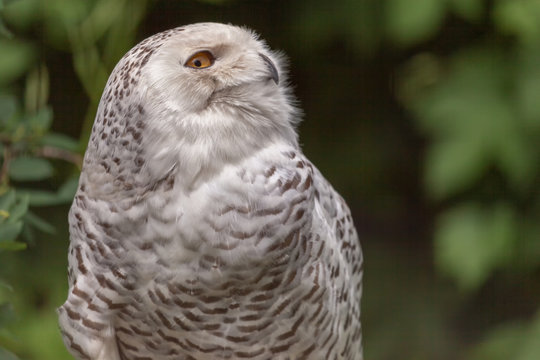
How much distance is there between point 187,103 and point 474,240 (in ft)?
5.45

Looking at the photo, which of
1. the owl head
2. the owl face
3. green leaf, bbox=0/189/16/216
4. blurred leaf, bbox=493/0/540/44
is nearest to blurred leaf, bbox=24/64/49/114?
green leaf, bbox=0/189/16/216

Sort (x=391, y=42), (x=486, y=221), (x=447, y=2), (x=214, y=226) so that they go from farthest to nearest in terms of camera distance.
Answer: (x=391, y=42), (x=486, y=221), (x=447, y=2), (x=214, y=226)

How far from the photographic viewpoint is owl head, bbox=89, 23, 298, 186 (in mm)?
1373

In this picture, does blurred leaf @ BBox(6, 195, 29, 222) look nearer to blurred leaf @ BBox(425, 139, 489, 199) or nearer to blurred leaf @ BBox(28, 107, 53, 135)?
blurred leaf @ BBox(28, 107, 53, 135)

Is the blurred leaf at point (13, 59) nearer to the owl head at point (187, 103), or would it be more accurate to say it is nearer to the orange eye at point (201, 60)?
the owl head at point (187, 103)

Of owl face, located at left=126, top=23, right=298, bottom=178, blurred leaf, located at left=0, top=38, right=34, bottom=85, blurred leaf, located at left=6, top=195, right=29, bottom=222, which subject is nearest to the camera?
owl face, located at left=126, top=23, right=298, bottom=178

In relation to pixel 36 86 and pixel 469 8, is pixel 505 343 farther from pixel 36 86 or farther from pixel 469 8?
pixel 36 86

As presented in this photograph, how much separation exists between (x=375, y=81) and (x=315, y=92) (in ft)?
0.81

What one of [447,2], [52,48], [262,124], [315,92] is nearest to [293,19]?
[315,92]

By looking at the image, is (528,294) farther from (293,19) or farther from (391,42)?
(293,19)

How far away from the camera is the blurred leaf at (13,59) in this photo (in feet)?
8.09

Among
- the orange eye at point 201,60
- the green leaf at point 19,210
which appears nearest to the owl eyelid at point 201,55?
the orange eye at point 201,60

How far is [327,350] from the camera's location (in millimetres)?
1642

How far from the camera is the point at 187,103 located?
54.6 inches
